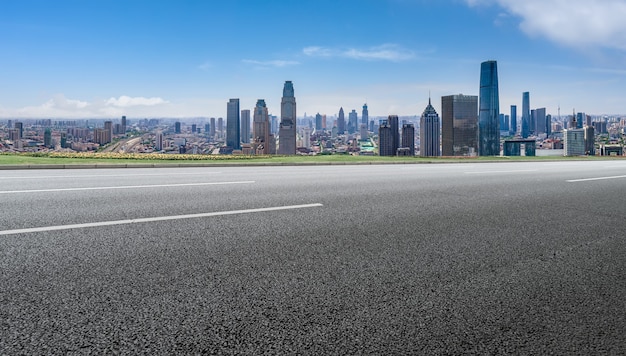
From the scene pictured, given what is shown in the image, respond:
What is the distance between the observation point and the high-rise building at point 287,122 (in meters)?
117

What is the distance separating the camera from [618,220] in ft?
20.0

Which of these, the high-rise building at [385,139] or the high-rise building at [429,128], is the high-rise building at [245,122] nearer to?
the high-rise building at [429,128]

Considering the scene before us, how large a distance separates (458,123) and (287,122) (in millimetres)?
56521

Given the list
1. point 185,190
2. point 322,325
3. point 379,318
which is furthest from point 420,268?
point 185,190

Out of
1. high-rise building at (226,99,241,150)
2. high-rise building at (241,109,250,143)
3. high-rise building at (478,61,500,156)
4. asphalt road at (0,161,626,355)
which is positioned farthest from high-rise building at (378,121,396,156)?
asphalt road at (0,161,626,355)

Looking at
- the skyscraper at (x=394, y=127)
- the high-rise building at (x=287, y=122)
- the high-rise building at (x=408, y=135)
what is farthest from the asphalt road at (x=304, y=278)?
the skyscraper at (x=394, y=127)

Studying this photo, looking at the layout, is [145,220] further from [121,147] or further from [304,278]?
[121,147]

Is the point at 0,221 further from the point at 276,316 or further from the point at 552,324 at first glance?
the point at 552,324

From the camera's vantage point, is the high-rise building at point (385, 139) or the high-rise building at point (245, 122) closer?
the high-rise building at point (385, 139)

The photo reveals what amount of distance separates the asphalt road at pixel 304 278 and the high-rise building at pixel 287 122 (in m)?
93.2

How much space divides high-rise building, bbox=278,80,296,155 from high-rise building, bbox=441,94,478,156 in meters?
41.1

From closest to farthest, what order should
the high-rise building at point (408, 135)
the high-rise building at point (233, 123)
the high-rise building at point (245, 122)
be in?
the high-rise building at point (408, 135)
the high-rise building at point (233, 123)
the high-rise building at point (245, 122)

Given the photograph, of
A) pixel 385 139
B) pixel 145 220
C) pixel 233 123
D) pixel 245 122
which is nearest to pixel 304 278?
pixel 145 220

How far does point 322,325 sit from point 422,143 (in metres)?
135
